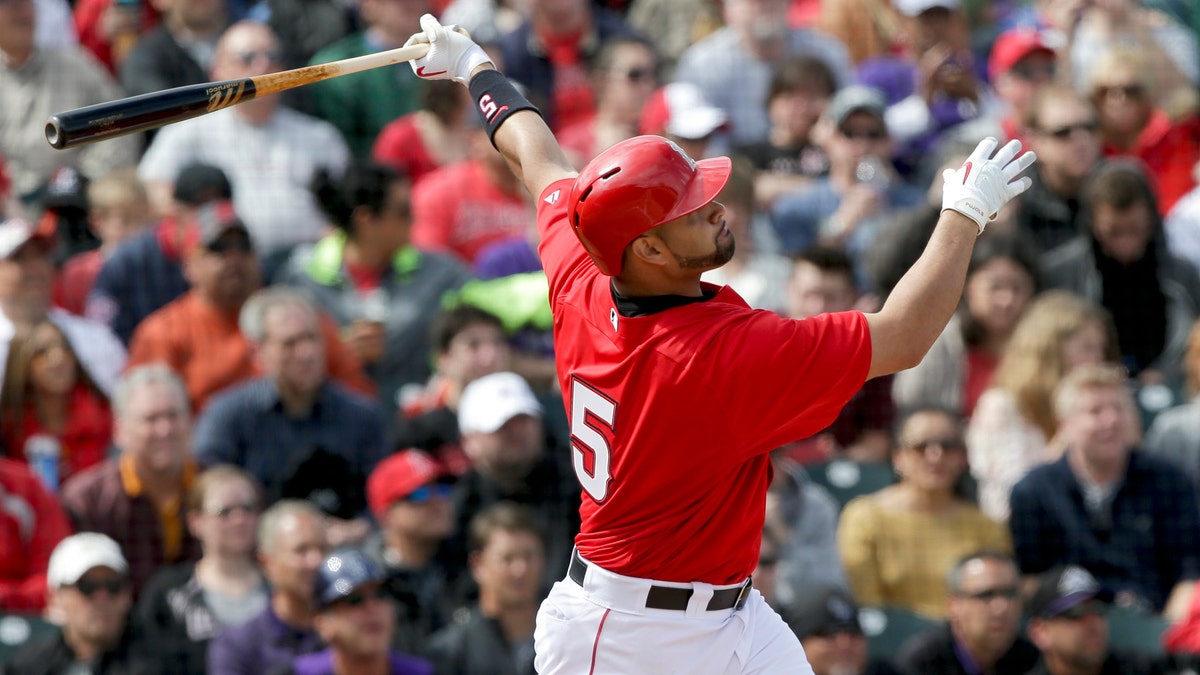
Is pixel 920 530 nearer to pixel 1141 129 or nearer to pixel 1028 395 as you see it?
pixel 1028 395

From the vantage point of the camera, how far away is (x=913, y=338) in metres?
3.46

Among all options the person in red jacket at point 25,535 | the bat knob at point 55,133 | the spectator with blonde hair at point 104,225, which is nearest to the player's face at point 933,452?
the person in red jacket at point 25,535

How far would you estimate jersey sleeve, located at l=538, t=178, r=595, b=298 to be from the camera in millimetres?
3875

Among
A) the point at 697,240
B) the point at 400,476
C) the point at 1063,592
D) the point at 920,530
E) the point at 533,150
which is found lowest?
the point at 1063,592

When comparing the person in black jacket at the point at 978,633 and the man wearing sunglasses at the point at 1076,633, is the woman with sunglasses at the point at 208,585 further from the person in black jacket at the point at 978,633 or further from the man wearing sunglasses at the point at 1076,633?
the man wearing sunglasses at the point at 1076,633

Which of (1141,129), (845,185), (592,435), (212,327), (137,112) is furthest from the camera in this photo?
(1141,129)

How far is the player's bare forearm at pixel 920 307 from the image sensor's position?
3449mm

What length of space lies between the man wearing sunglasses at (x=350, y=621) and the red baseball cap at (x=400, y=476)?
1.63 ft

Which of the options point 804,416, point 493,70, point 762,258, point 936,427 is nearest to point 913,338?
point 804,416

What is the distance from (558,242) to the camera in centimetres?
396

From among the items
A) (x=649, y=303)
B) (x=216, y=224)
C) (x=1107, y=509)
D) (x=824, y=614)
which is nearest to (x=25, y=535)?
(x=216, y=224)

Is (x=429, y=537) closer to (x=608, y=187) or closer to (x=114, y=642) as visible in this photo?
(x=114, y=642)

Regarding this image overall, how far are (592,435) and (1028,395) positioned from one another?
3.44 m

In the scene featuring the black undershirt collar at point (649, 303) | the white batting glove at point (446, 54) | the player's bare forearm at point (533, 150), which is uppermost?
the white batting glove at point (446, 54)
